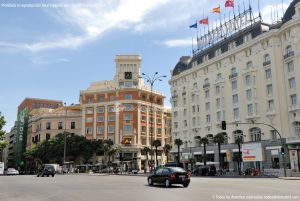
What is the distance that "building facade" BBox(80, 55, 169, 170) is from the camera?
285ft

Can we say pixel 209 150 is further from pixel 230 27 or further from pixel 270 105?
pixel 230 27

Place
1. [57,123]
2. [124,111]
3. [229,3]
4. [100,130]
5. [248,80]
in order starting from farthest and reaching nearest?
1. [57,123]
2. [100,130]
3. [124,111]
4. [248,80]
5. [229,3]

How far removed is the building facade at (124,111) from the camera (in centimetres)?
8700

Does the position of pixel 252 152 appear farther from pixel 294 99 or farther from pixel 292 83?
pixel 292 83

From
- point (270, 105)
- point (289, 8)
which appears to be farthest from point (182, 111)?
point (289, 8)

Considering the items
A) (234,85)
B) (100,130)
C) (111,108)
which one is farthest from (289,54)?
(100,130)

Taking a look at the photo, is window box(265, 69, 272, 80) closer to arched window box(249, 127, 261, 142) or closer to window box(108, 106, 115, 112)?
arched window box(249, 127, 261, 142)

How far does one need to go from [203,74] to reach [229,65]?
26.4 feet

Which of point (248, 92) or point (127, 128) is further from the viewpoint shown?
point (127, 128)

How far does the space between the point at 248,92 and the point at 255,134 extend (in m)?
7.65

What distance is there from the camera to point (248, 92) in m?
59.9

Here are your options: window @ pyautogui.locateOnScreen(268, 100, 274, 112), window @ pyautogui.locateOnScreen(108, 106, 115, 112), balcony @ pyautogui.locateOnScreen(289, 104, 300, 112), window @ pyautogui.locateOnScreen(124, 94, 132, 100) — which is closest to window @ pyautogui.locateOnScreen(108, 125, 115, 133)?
window @ pyautogui.locateOnScreen(108, 106, 115, 112)

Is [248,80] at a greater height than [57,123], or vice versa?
[248,80]

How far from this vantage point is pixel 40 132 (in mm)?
99938
